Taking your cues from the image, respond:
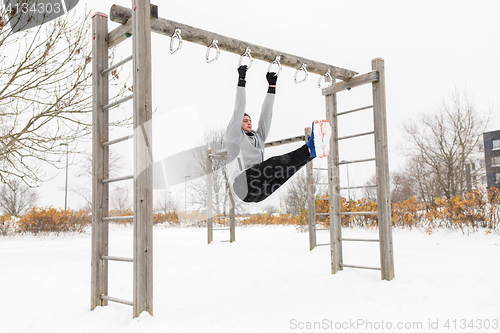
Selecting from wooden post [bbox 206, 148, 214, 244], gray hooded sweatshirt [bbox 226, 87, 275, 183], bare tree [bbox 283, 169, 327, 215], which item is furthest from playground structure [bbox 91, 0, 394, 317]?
bare tree [bbox 283, 169, 327, 215]

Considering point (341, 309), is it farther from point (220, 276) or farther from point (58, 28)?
point (58, 28)

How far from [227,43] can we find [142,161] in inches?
64.6

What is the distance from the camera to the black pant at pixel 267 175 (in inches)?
144

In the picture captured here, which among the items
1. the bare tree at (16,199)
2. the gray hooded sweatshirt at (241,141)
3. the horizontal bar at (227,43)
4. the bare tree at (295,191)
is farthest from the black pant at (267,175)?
the bare tree at (16,199)

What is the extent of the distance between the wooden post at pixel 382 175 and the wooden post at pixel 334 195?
0.57 metres

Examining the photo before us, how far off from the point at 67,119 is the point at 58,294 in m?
4.05

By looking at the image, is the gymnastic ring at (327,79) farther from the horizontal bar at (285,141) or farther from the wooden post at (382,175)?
the horizontal bar at (285,141)

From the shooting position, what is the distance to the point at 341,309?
346 centimetres

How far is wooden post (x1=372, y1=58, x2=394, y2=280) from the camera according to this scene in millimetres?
4375

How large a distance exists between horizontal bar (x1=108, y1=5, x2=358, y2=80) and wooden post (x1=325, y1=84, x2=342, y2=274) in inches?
20.3

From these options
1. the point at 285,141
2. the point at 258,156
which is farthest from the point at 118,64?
the point at 285,141

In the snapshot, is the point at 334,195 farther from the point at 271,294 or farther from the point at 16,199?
the point at 16,199

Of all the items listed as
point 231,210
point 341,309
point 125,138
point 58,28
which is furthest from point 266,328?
point 58,28

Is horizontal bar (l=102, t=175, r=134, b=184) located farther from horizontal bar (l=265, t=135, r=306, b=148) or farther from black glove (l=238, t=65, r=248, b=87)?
horizontal bar (l=265, t=135, r=306, b=148)
